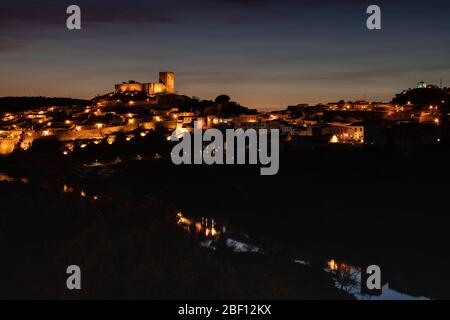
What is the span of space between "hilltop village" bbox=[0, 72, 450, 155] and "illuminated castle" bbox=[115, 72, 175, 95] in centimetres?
902

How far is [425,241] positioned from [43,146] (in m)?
50.0

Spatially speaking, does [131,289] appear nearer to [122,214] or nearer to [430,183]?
[122,214]

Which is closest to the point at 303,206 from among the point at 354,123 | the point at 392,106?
the point at 354,123

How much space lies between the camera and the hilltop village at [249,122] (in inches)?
2119

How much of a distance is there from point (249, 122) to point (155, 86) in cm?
4450

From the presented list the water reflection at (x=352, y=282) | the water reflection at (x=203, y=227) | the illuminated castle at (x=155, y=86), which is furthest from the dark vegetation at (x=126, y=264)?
the illuminated castle at (x=155, y=86)

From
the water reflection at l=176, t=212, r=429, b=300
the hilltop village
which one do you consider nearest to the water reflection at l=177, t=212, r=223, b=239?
the water reflection at l=176, t=212, r=429, b=300

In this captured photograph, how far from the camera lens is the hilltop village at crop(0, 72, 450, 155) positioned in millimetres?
53812

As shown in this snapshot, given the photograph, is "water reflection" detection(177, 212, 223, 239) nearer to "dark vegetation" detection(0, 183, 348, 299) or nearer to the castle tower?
"dark vegetation" detection(0, 183, 348, 299)

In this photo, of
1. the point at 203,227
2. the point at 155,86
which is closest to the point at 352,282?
the point at 203,227

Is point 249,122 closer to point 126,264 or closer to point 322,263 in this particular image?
point 322,263

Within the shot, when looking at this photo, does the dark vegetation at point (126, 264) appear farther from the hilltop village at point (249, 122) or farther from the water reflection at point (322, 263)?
the hilltop village at point (249, 122)

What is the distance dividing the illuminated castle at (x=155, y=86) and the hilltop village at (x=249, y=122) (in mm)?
9022

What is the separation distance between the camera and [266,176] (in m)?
47.0
